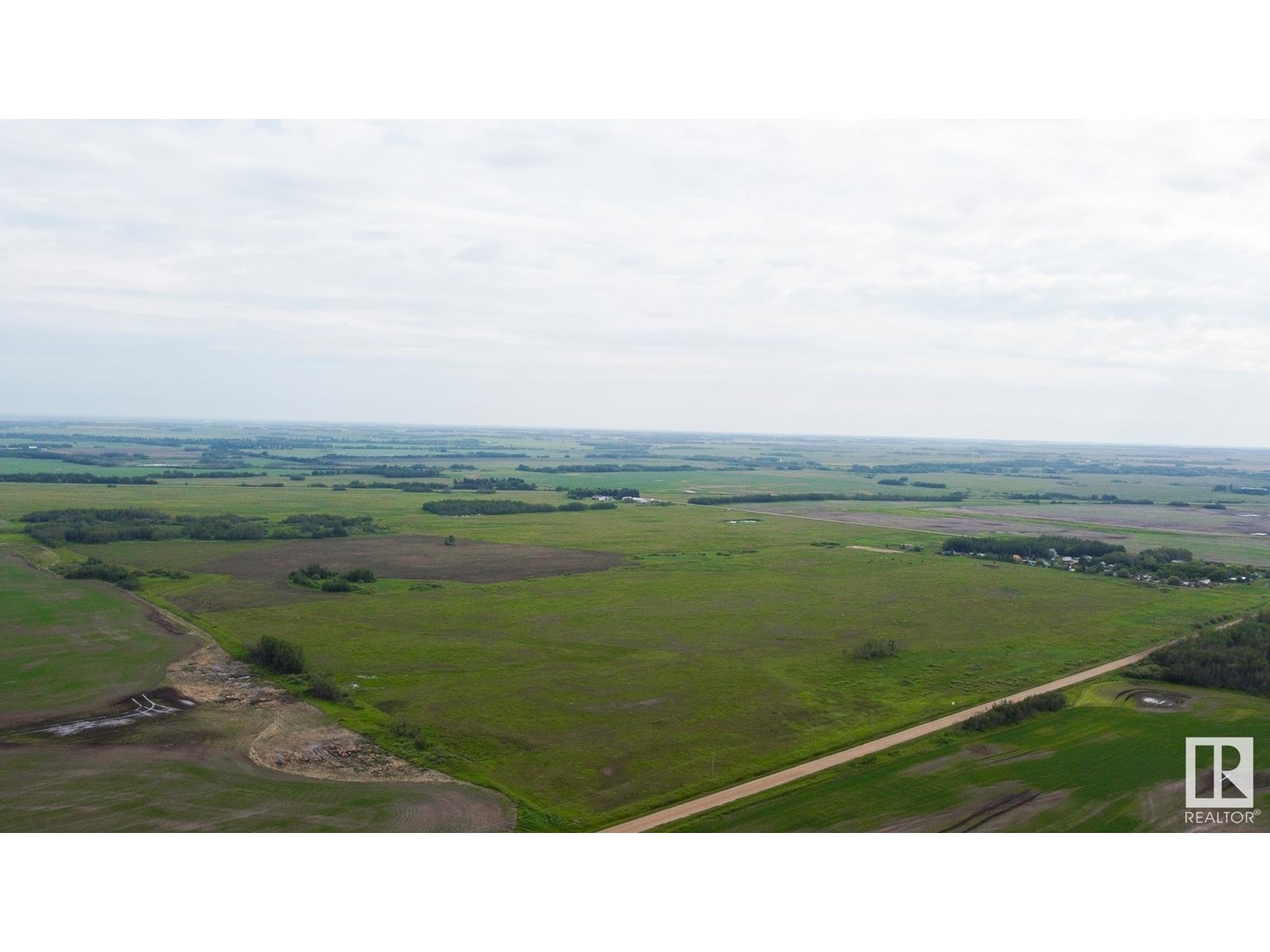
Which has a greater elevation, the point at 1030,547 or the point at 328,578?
the point at 1030,547

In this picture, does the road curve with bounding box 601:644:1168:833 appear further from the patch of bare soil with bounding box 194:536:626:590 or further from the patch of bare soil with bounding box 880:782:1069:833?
the patch of bare soil with bounding box 194:536:626:590

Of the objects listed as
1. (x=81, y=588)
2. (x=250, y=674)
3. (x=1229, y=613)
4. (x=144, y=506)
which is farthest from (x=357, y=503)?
(x=1229, y=613)

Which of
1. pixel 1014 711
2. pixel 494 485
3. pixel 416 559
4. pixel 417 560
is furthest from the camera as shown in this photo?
pixel 494 485

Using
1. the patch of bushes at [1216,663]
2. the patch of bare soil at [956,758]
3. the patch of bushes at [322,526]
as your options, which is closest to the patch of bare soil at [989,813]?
the patch of bare soil at [956,758]

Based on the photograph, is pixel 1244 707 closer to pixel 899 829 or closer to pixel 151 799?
pixel 899 829

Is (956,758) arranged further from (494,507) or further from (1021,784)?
(494,507)

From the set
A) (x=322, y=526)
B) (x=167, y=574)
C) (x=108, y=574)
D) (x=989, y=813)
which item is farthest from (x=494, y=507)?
(x=989, y=813)
